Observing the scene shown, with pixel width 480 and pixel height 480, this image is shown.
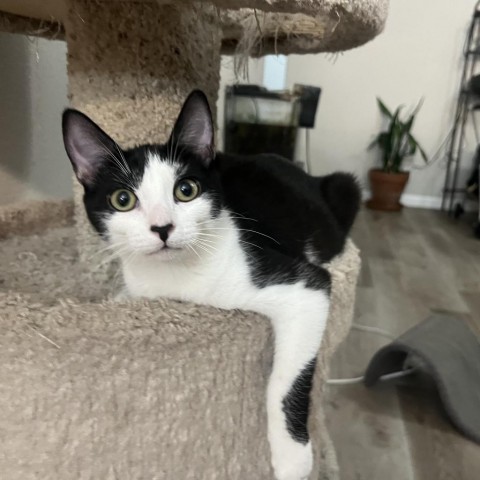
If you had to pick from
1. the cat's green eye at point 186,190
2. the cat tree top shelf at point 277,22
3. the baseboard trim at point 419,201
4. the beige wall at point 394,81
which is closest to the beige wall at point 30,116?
the cat tree top shelf at point 277,22

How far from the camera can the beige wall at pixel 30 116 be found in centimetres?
123

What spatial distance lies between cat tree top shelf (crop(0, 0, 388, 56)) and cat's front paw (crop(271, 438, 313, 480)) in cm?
50

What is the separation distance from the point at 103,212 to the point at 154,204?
0.08m

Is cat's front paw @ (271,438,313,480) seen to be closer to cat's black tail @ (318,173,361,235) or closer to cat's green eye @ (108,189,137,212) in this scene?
cat's green eye @ (108,189,137,212)

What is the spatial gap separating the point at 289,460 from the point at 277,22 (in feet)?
2.32

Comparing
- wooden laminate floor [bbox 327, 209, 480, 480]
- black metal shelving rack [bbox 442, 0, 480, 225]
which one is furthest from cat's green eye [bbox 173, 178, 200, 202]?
black metal shelving rack [bbox 442, 0, 480, 225]

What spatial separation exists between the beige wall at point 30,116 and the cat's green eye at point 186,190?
0.74 m

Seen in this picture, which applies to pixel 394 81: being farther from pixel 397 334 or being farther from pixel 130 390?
pixel 130 390

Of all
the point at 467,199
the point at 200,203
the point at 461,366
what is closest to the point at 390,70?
the point at 467,199

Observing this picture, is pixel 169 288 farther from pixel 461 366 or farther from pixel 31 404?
pixel 461 366

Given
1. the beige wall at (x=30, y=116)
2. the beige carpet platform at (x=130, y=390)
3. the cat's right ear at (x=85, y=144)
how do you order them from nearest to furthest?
the beige carpet platform at (x=130, y=390)
the cat's right ear at (x=85, y=144)
the beige wall at (x=30, y=116)

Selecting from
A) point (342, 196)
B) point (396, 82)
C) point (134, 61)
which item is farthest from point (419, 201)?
point (134, 61)

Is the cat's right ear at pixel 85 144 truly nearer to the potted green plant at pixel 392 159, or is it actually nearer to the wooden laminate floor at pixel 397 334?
the wooden laminate floor at pixel 397 334

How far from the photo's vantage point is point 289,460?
2.16ft
